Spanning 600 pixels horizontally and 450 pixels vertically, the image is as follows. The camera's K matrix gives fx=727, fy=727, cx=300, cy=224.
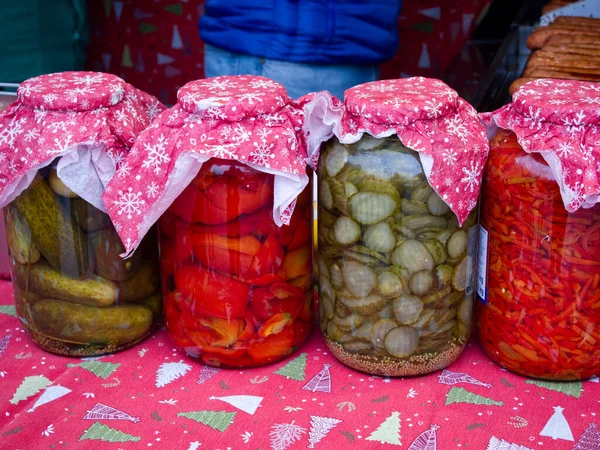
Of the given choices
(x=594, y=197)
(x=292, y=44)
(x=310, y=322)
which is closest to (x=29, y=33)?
(x=292, y=44)

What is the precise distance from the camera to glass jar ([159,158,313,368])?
3.19 feet

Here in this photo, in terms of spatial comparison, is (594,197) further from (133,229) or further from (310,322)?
(133,229)

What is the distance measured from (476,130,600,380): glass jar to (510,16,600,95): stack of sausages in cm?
54

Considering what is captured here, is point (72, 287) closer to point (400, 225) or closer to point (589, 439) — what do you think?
point (400, 225)

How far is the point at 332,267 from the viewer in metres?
1.03

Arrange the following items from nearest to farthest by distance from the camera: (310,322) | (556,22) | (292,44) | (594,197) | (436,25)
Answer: (594,197), (310,322), (292,44), (556,22), (436,25)

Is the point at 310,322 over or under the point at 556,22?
under

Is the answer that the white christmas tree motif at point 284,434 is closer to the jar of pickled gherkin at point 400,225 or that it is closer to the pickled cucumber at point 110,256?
the jar of pickled gherkin at point 400,225

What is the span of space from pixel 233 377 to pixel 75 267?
0.28 meters

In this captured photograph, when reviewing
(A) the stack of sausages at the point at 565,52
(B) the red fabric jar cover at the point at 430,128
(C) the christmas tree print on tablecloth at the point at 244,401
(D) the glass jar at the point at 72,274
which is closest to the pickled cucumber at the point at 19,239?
(D) the glass jar at the point at 72,274

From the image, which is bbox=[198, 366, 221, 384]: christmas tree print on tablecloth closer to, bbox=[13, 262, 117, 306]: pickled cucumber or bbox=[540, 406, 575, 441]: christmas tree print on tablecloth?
bbox=[13, 262, 117, 306]: pickled cucumber

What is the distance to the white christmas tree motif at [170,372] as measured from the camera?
3.41ft

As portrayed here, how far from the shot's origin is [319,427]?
93cm

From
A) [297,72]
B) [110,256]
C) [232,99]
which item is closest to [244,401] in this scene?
[110,256]
